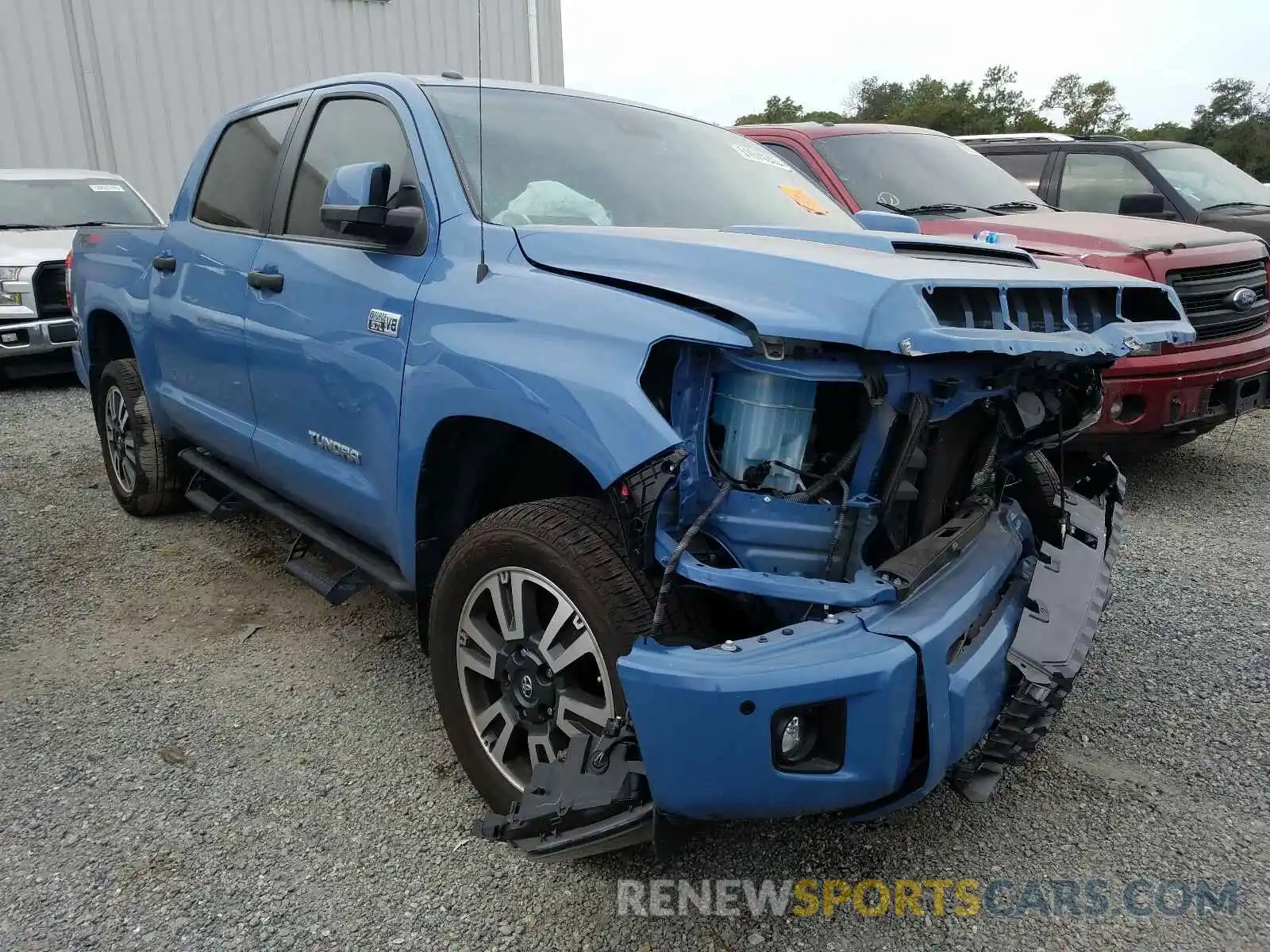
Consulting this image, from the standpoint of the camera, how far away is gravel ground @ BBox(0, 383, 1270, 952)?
7.07ft

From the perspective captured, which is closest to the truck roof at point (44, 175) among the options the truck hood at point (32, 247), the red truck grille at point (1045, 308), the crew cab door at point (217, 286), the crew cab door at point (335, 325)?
the truck hood at point (32, 247)

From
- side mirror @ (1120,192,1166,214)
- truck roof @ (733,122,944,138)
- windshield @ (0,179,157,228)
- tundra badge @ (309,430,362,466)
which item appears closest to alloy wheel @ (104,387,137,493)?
tundra badge @ (309,430,362,466)

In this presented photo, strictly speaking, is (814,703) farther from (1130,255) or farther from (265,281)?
(1130,255)

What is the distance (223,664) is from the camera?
11.1ft

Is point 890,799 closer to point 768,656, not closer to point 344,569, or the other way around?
point 768,656

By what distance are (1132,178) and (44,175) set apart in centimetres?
948

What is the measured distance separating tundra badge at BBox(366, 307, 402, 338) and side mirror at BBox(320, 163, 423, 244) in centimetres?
21

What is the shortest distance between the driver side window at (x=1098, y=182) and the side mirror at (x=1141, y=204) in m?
0.59

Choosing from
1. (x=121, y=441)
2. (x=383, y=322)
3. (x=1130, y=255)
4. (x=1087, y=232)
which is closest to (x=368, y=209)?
(x=383, y=322)

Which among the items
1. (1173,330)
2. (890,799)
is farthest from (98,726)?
(1173,330)

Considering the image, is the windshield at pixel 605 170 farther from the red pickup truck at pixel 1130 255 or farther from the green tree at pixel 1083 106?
the green tree at pixel 1083 106

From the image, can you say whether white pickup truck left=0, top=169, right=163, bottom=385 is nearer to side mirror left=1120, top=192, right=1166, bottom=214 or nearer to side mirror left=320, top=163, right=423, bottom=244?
side mirror left=320, top=163, right=423, bottom=244

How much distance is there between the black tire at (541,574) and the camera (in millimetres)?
2045

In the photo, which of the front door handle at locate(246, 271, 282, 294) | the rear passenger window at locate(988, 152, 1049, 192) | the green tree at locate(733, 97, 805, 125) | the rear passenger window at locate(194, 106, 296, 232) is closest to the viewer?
the front door handle at locate(246, 271, 282, 294)
